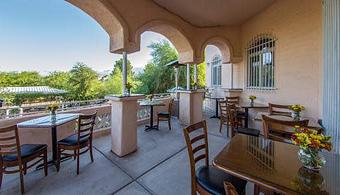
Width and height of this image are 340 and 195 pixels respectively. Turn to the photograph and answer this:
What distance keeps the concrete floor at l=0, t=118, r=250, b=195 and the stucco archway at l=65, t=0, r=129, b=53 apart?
86.1 inches

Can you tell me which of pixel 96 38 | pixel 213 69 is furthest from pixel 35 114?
pixel 96 38

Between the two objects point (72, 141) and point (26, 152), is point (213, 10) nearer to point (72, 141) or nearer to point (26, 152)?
point (72, 141)

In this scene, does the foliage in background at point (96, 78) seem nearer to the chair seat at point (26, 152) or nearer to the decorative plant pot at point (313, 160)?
the chair seat at point (26, 152)

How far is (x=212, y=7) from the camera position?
4465 mm

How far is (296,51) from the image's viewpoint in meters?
4.01

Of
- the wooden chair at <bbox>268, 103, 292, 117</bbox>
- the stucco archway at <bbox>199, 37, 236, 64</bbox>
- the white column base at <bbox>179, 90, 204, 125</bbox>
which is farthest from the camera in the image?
the stucco archway at <bbox>199, 37, 236, 64</bbox>

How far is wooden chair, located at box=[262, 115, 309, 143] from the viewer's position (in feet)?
6.58

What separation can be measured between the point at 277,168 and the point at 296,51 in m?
3.81

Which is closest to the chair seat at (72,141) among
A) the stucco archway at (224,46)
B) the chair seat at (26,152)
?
the chair seat at (26,152)

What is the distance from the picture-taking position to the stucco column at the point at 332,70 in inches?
96.7

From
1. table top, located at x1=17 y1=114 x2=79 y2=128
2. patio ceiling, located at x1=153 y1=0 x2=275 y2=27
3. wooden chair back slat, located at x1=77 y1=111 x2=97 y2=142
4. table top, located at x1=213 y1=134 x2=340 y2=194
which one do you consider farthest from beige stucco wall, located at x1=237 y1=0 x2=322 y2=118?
table top, located at x1=17 y1=114 x2=79 y2=128

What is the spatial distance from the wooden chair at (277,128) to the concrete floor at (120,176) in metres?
1.28

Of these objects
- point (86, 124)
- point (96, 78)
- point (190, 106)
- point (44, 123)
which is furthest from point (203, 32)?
point (96, 78)

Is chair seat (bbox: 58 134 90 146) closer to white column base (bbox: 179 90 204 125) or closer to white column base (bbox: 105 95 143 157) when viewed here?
white column base (bbox: 105 95 143 157)
